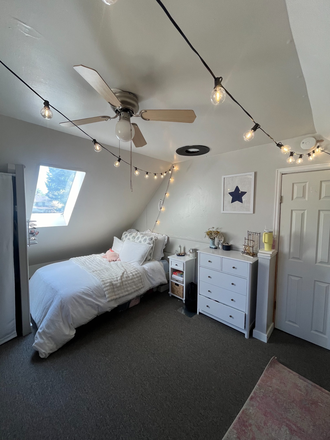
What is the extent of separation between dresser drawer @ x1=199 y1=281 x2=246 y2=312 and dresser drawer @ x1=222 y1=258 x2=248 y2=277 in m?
0.27

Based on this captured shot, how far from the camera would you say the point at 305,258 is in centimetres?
206

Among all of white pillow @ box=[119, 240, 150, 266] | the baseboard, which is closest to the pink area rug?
the baseboard

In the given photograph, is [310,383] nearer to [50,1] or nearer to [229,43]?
[229,43]

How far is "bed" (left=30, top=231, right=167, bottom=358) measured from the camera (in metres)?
1.91

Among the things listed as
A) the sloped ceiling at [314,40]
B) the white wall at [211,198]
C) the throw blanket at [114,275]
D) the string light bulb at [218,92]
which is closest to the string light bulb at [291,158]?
the white wall at [211,198]

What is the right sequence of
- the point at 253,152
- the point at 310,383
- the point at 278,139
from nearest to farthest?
the point at 310,383 < the point at 278,139 < the point at 253,152

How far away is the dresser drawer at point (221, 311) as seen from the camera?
219cm

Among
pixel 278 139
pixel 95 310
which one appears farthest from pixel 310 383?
pixel 278 139

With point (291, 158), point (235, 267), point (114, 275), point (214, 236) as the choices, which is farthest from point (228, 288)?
point (291, 158)

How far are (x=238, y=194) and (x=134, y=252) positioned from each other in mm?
1974

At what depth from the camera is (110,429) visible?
1.26 metres

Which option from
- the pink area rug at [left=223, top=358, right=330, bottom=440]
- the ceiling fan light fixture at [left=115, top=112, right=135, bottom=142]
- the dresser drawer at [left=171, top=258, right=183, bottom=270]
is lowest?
the pink area rug at [left=223, top=358, right=330, bottom=440]

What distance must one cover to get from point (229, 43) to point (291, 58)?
375 millimetres

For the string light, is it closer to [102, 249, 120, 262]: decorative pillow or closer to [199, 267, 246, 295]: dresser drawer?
[199, 267, 246, 295]: dresser drawer
